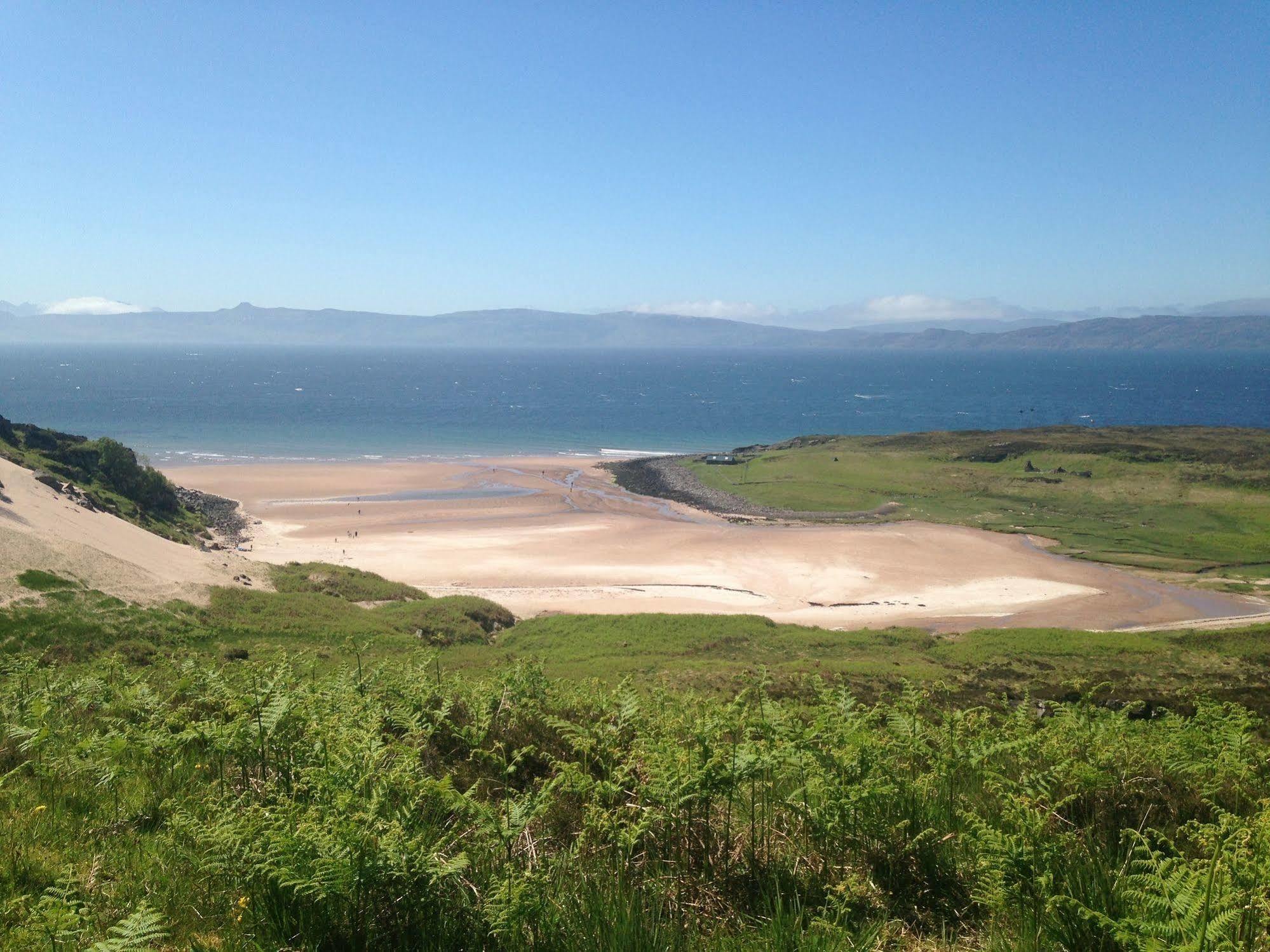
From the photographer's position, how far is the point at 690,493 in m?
67.9

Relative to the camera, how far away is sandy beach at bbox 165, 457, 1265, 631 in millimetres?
37625

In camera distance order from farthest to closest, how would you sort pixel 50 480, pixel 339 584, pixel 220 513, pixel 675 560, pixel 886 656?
pixel 220 513 → pixel 675 560 → pixel 50 480 → pixel 339 584 → pixel 886 656

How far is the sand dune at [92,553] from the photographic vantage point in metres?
24.4

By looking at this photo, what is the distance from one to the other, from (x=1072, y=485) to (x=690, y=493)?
32.4 meters

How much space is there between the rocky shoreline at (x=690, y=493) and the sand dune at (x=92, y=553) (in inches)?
1456

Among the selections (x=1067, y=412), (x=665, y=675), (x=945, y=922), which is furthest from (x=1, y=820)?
(x=1067, y=412)

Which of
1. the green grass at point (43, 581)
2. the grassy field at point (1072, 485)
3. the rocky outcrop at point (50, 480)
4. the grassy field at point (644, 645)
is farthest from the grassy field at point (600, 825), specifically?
the grassy field at point (1072, 485)

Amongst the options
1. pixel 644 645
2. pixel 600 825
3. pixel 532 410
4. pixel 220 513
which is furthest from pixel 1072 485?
pixel 532 410

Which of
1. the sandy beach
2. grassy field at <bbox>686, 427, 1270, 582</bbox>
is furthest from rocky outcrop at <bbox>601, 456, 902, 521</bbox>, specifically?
the sandy beach

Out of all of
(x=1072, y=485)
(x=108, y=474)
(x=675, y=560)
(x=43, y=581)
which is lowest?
(x=675, y=560)

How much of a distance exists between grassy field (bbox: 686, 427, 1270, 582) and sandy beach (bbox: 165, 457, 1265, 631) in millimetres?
5991

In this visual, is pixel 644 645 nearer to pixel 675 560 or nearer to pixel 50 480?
pixel 675 560

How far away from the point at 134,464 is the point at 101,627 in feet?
99.0

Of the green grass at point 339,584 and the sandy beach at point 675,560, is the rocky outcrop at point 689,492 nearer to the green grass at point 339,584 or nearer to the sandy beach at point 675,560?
the sandy beach at point 675,560
